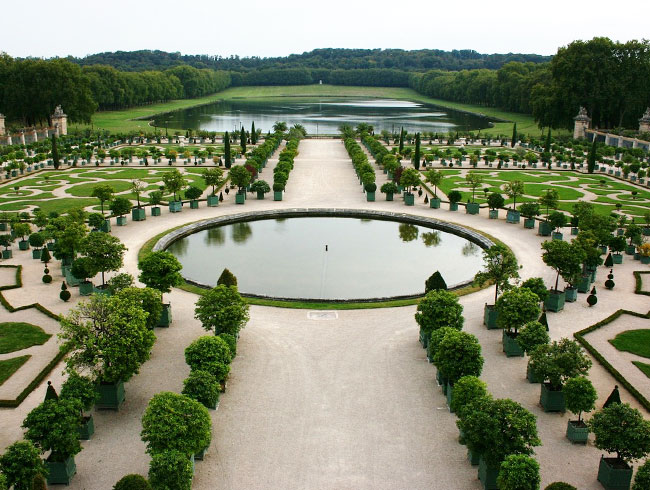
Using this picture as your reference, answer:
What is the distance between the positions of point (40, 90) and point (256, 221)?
62.1 m

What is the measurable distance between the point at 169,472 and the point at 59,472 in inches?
127

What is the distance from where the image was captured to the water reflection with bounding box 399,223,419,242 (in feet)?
125

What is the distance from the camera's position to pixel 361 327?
23859mm

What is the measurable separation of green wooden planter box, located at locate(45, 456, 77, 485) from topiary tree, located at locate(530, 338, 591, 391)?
1340 cm

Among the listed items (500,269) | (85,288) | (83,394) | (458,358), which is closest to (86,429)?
(83,394)

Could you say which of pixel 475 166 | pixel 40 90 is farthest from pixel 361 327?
pixel 40 90

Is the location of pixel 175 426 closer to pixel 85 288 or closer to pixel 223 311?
pixel 223 311

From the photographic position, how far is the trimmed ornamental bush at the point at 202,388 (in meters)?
16.6

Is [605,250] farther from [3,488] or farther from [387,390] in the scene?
[3,488]

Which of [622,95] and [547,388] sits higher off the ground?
[622,95]

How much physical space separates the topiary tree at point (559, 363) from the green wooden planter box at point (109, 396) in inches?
504

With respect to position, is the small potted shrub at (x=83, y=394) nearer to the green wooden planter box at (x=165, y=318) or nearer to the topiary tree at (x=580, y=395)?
the green wooden planter box at (x=165, y=318)

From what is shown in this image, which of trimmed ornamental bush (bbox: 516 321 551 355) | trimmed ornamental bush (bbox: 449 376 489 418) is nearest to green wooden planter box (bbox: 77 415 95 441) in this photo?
trimmed ornamental bush (bbox: 449 376 489 418)

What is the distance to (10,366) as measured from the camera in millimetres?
20453
